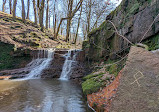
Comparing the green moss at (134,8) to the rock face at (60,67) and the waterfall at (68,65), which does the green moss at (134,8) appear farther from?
the waterfall at (68,65)

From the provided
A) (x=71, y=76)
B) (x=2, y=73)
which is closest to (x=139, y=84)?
(x=71, y=76)

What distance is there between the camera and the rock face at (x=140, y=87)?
1.28 metres

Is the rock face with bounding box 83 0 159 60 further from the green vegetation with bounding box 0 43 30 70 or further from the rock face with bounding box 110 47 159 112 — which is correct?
the green vegetation with bounding box 0 43 30 70

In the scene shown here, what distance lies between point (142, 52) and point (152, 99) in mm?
587

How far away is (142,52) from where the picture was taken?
5.02 ft

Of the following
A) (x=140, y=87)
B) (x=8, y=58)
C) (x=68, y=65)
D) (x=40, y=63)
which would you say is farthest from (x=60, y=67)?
(x=140, y=87)

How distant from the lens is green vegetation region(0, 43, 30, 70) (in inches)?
460

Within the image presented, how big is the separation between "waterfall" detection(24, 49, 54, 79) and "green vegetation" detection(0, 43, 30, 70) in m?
1.23

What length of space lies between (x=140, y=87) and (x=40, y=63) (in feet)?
37.6

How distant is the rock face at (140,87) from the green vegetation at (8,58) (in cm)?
1254

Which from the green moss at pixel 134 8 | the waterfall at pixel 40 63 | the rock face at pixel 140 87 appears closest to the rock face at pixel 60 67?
the waterfall at pixel 40 63

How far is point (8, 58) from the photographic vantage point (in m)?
12.1

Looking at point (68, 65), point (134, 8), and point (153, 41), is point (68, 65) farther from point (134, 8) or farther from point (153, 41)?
point (153, 41)

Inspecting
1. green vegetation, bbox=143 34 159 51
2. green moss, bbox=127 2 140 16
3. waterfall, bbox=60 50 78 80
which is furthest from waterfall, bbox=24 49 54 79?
green vegetation, bbox=143 34 159 51
